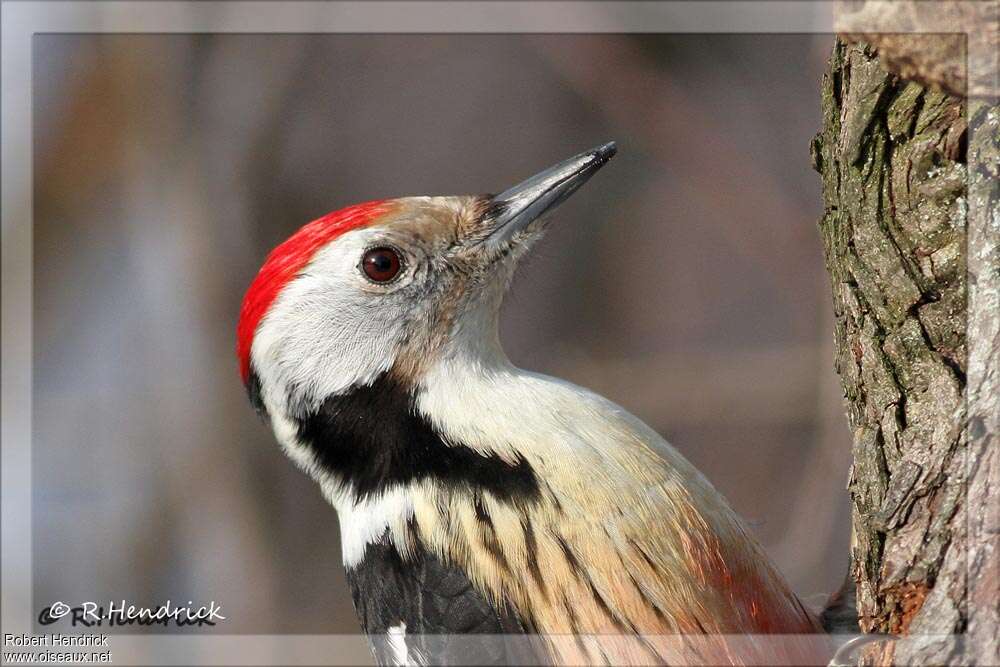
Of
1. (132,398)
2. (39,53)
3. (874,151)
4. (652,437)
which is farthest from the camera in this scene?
(132,398)

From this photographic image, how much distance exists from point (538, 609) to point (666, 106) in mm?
3333

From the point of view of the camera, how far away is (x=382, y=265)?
244cm

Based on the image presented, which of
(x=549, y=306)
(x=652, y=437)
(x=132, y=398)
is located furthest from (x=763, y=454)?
(x=132, y=398)

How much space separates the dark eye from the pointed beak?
22 cm

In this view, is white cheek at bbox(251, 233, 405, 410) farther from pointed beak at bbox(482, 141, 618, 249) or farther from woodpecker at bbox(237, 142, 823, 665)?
pointed beak at bbox(482, 141, 618, 249)

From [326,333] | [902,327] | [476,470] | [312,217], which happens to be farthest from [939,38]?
[312,217]

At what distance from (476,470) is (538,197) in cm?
71

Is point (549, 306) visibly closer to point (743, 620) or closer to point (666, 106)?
point (666, 106)

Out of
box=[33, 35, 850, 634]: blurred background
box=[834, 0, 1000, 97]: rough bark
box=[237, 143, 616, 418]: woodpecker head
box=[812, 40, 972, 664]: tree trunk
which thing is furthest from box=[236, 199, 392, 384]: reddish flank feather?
box=[33, 35, 850, 634]: blurred background

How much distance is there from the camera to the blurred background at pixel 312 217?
466 cm

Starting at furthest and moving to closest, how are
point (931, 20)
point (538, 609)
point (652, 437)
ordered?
point (652, 437) → point (538, 609) → point (931, 20)

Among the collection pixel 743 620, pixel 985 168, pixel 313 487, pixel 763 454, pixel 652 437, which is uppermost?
pixel 985 168

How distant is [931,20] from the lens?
1407mm

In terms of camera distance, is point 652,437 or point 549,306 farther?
point 549,306
